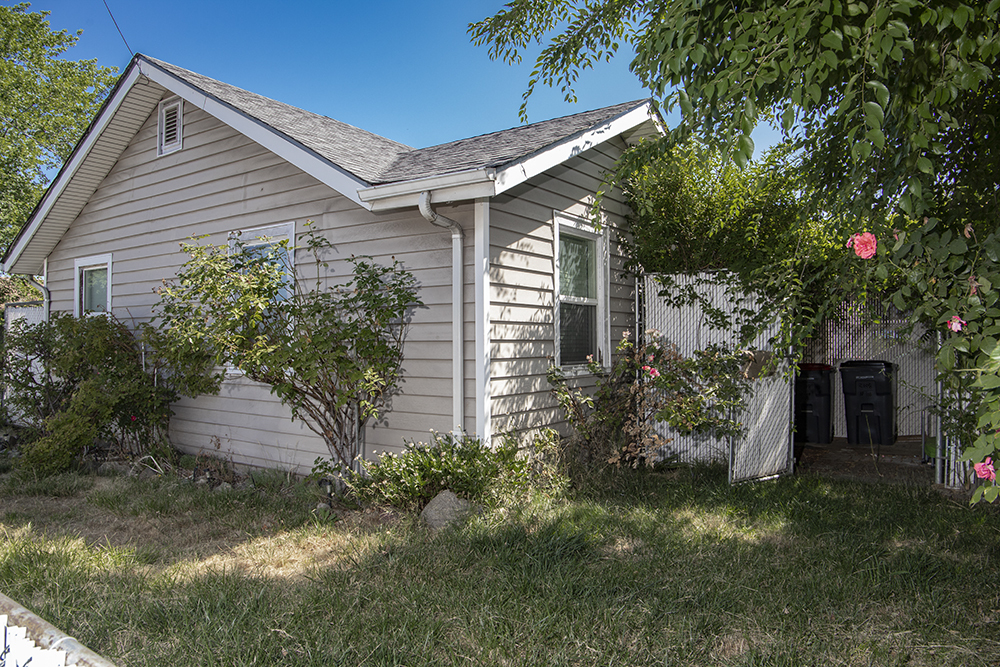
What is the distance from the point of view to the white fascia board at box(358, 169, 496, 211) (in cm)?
484

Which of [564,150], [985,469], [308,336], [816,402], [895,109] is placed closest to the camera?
[985,469]

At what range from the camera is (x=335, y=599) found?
3303 mm

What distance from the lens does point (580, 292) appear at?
6.68m

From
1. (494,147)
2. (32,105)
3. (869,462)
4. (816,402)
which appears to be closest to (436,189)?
(494,147)

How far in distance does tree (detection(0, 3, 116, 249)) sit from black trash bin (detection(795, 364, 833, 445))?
81.5ft

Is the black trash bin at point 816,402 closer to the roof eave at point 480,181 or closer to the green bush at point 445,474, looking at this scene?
the roof eave at point 480,181

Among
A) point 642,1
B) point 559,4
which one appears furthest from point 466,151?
point 642,1

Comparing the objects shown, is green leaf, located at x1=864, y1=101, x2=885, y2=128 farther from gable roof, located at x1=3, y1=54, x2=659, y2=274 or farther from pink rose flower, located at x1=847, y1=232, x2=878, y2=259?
gable roof, located at x1=3, y1=54, x2=659, y2=274

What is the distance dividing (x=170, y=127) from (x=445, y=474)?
629cm

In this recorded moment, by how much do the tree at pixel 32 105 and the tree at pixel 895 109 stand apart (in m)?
25.3

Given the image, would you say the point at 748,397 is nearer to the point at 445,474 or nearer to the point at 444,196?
the point at 445,474

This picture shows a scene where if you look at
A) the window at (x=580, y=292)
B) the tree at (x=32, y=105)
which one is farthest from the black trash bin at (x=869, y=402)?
the tree at (x=32, y=105)

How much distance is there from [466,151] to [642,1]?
2.37 metres

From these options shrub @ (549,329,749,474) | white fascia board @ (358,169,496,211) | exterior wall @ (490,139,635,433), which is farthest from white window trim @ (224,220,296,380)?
shrub @ (549,329,749,474)
